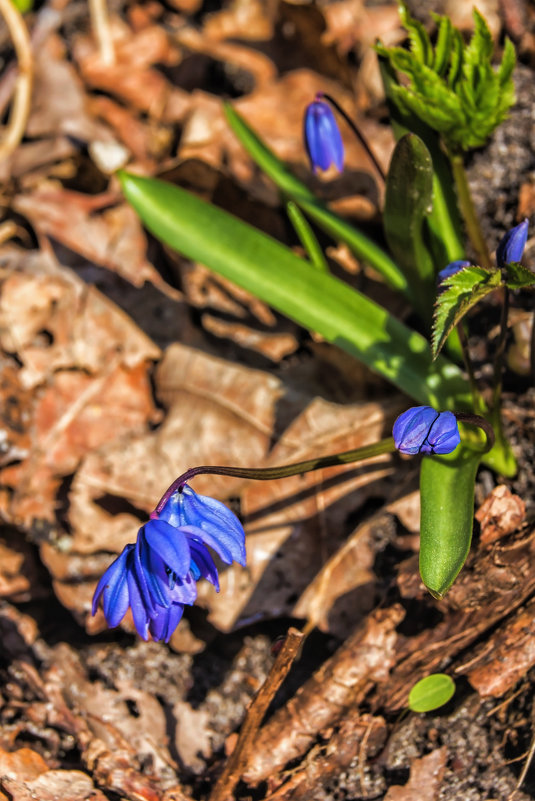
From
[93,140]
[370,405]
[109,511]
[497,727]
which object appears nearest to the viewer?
[497,727]

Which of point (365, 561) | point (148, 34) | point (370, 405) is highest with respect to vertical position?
point (148, 34)

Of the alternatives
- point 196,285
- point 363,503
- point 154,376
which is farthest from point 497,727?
point 196,285

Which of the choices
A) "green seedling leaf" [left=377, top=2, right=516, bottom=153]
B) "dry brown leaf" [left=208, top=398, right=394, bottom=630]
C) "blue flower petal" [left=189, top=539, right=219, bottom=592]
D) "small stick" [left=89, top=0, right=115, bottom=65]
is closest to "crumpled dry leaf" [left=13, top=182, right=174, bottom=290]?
"small stick" [left=89, top=0, right=115, bottom=65]

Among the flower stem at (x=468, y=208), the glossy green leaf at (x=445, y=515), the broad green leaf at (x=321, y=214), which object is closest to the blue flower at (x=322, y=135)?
the broad green leaf at (x=321, y=214)

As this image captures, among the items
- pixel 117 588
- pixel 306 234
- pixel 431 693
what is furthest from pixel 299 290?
pixel 431 693

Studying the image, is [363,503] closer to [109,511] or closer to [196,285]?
[109,511]

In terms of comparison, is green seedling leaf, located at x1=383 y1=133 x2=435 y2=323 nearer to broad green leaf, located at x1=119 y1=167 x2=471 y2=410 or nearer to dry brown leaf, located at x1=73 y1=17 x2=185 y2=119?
broad green leaf, located at x1=119 y1=167 x2=471 y2=410

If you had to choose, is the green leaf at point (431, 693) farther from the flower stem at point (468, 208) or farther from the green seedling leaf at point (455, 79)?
the green seedling leaf at point (455, 79)
